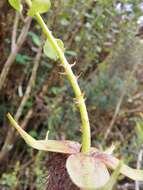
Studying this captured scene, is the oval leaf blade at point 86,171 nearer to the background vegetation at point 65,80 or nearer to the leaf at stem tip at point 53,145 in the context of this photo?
the leaf at stem tip at point 53,145

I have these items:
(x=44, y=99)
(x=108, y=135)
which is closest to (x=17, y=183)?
(x=44, y=99)

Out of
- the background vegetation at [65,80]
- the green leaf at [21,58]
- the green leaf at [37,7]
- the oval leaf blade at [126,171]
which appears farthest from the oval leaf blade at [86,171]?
the green leaf at [21,58]

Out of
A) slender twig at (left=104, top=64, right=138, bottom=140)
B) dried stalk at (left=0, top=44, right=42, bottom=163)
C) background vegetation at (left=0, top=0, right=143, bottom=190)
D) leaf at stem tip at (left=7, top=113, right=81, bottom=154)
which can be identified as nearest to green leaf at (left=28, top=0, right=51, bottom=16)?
leaf at stem tip at (left=7, top=113, right=81, bottom=154)

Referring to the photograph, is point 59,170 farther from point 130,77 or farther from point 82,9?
point 130,77

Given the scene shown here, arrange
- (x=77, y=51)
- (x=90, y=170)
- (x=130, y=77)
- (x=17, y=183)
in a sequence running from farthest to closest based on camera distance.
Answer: (x=130, y=77) → (x=77, y=51) → (x=17, y=183) → (x=90, y=170)

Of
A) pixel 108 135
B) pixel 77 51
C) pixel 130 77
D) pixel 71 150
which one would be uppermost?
pixel 71 150

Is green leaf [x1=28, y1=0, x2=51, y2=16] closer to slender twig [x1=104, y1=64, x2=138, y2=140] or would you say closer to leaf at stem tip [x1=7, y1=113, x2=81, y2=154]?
leaf at stem tip [x1=7, y1=113, x2=81, y2=154]
